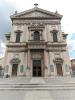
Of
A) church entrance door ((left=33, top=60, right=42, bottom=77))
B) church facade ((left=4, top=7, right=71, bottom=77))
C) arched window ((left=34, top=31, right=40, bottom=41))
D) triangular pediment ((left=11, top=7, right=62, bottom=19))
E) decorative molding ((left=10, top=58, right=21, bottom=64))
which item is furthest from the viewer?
triangular pediment ((left=11, top=7, right=62, bottom=19))

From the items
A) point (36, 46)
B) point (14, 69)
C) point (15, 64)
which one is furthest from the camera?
point (36, 46)

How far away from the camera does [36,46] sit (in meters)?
25.0

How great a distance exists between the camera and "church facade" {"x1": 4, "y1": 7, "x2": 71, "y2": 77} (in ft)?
80.1

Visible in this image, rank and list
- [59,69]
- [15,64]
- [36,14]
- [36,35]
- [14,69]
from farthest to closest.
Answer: [36,14] → [36,35] → [15,64] → [14,69] → [59,69]

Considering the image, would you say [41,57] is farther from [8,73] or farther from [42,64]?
[8,73]

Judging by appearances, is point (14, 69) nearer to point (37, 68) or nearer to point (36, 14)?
point (37, 68)

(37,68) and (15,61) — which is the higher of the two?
(15,61)

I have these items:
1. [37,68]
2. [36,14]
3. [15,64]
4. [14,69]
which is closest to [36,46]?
[37,68]

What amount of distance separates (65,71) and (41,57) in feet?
15.2

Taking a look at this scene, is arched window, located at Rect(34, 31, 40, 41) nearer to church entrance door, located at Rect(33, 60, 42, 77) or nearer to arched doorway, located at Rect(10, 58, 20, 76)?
church entrance door, located at Rect(33, 60, 42, 77)

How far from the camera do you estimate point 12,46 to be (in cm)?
2650

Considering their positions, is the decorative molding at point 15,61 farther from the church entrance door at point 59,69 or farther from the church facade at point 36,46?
the church entrance door at point 59,69

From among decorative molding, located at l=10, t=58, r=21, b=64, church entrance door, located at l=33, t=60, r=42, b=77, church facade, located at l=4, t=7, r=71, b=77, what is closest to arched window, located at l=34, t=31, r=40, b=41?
church facade, located at l=4, t=7, r=71, b=77

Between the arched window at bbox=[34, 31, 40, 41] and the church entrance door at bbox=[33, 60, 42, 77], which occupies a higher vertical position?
the arched window at bbox=[34, 31, 40, 41]
